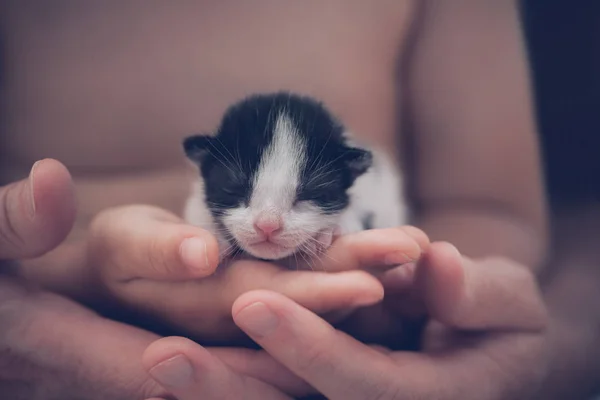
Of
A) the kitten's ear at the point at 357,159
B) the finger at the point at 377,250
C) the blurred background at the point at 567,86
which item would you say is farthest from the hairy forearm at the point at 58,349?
the blurred background at the point at 567,86

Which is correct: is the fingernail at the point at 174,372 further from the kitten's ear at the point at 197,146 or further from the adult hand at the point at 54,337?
the kitten's ear at the point at 197,146

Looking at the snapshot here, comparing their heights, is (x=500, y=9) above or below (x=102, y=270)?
above

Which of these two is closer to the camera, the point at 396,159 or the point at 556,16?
the point at 556,16

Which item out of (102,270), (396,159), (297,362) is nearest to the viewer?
(297,362)

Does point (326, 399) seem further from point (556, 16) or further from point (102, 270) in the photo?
point (556, 16)

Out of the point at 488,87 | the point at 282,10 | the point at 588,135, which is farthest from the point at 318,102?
the point at 588,135

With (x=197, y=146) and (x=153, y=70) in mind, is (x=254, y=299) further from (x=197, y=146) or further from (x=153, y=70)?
(x=153, y=70)

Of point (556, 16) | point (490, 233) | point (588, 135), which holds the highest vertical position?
point (556, 16)
